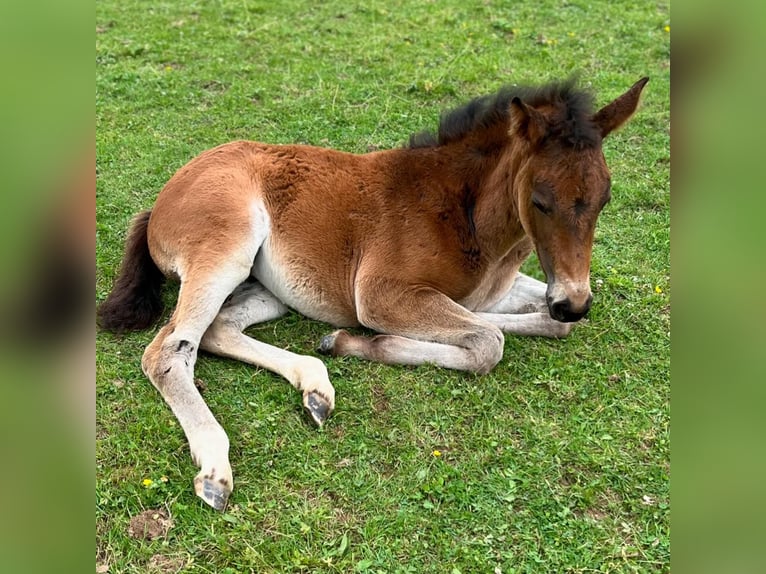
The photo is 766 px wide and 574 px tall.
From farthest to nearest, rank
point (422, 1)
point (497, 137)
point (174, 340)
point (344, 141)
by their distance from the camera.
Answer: point (422, 1) < point (344, 141) < point (497, 137) < point (174, 340)

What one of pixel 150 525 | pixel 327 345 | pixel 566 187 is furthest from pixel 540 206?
pixel 150 525

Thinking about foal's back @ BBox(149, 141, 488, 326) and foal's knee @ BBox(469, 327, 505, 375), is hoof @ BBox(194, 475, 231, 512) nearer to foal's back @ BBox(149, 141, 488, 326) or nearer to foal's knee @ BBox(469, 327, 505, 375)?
foal's back @ BBox(149, 141, 488, 326)

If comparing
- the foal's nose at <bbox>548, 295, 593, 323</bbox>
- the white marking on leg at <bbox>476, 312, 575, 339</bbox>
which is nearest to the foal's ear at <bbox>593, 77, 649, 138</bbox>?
the foal's nose at <bbox>548, 295, 593, 323</bbox>

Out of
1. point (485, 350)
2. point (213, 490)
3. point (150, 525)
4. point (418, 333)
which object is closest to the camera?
point (150, 525)

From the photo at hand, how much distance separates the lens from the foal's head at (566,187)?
347cm

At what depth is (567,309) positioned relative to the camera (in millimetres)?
3539

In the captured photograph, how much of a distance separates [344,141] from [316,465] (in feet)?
13.1

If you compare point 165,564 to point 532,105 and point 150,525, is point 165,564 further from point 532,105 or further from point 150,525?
point 532,105

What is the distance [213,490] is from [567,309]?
2077 millimetres

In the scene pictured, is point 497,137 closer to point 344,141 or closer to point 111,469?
point 344,141

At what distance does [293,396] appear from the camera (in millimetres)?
3746

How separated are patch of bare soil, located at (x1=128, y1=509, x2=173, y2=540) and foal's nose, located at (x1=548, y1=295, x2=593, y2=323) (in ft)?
7.39
